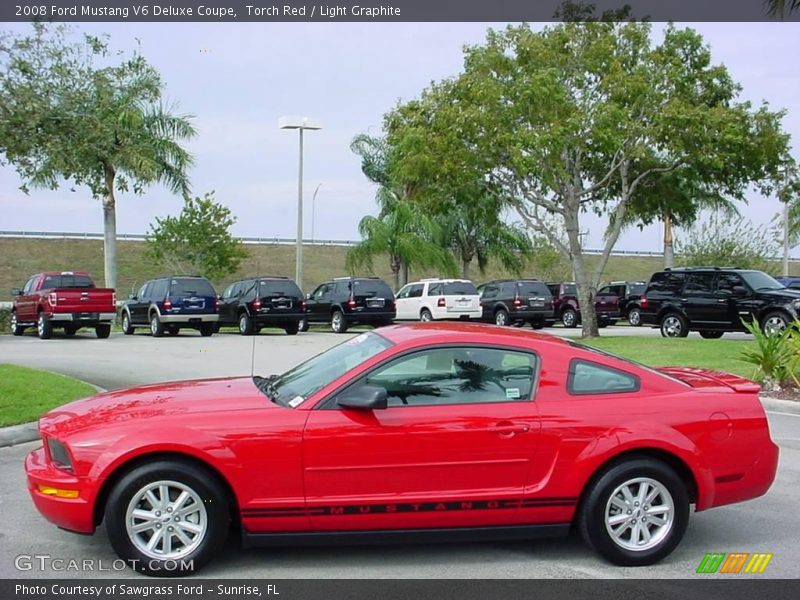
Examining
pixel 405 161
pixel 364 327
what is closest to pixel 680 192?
pixel 405 161

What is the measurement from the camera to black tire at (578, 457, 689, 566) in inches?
204

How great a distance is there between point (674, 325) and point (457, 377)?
18.9 m

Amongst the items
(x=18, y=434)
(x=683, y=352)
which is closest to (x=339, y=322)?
(x=683, y=352)

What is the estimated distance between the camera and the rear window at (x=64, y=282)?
2423 cm

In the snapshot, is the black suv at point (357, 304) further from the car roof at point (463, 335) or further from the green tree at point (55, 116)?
the car roof at point (463, 335)

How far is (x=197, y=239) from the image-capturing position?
3825cm

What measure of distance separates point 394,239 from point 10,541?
3293 centimetres

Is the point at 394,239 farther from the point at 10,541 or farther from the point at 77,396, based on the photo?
the point at 10,541

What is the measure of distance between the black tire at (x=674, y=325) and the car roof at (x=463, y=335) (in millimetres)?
17861

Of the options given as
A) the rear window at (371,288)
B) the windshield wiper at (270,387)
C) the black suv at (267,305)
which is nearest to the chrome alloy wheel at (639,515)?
the windshield wiper at (270,387)

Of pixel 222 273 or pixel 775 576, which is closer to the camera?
pixel 775 576

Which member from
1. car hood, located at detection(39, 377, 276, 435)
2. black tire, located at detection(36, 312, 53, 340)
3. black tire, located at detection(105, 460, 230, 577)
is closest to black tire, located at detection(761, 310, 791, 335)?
car hood, located at detection(39, 377, 276, 435)

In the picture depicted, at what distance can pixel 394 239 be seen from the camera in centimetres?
3816
